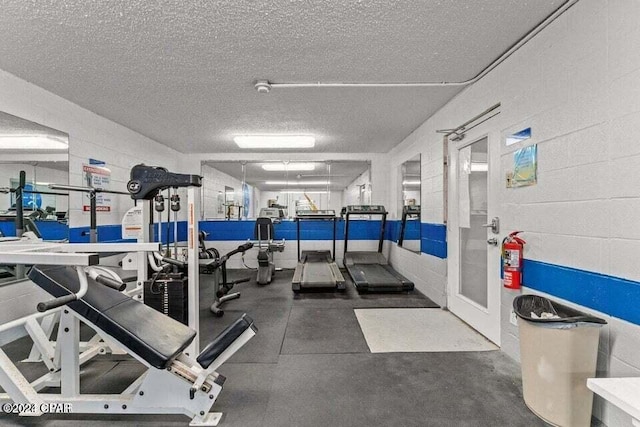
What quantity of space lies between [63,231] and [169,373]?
2.97m

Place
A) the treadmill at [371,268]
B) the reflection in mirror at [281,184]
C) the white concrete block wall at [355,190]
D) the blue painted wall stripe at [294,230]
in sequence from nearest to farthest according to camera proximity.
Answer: the treadmill at [371,268], the blue painted wall stripe at [294,230], the reflection in mirror at [281,184], the white concrete block wall at [355,190]

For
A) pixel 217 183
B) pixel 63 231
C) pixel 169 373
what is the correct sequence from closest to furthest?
pixel 169 373 < pixel 63 231 < pixel 217 183

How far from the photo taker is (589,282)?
185cm

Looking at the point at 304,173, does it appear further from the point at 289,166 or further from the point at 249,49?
the point at 249,49

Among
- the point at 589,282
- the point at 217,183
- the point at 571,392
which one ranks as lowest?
the point at 571,392

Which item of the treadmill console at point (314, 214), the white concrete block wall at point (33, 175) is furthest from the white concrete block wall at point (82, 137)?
the treadmill console at point (314, 214)

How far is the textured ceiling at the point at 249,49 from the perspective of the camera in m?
2.01

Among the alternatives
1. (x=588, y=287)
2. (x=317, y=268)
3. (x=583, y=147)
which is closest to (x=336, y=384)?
(x=588, y=287)

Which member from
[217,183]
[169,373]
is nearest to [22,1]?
[169,373]

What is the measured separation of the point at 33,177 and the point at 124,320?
2591 millimetres

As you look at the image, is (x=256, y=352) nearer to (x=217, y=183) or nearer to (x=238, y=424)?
(x=238, y=424)

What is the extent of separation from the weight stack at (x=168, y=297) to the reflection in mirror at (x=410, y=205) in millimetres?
3673

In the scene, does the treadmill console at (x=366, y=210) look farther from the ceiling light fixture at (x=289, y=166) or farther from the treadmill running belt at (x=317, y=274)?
the ceiling light fixture at (x=289, y=166)

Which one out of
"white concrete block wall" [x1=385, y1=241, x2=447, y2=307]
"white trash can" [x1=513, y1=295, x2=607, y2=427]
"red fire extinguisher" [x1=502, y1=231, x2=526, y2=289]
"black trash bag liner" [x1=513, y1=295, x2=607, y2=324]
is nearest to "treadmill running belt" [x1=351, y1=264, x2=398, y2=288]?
"white concrete block wall" [x1=385, y1=241, x2=447, y2=307]
